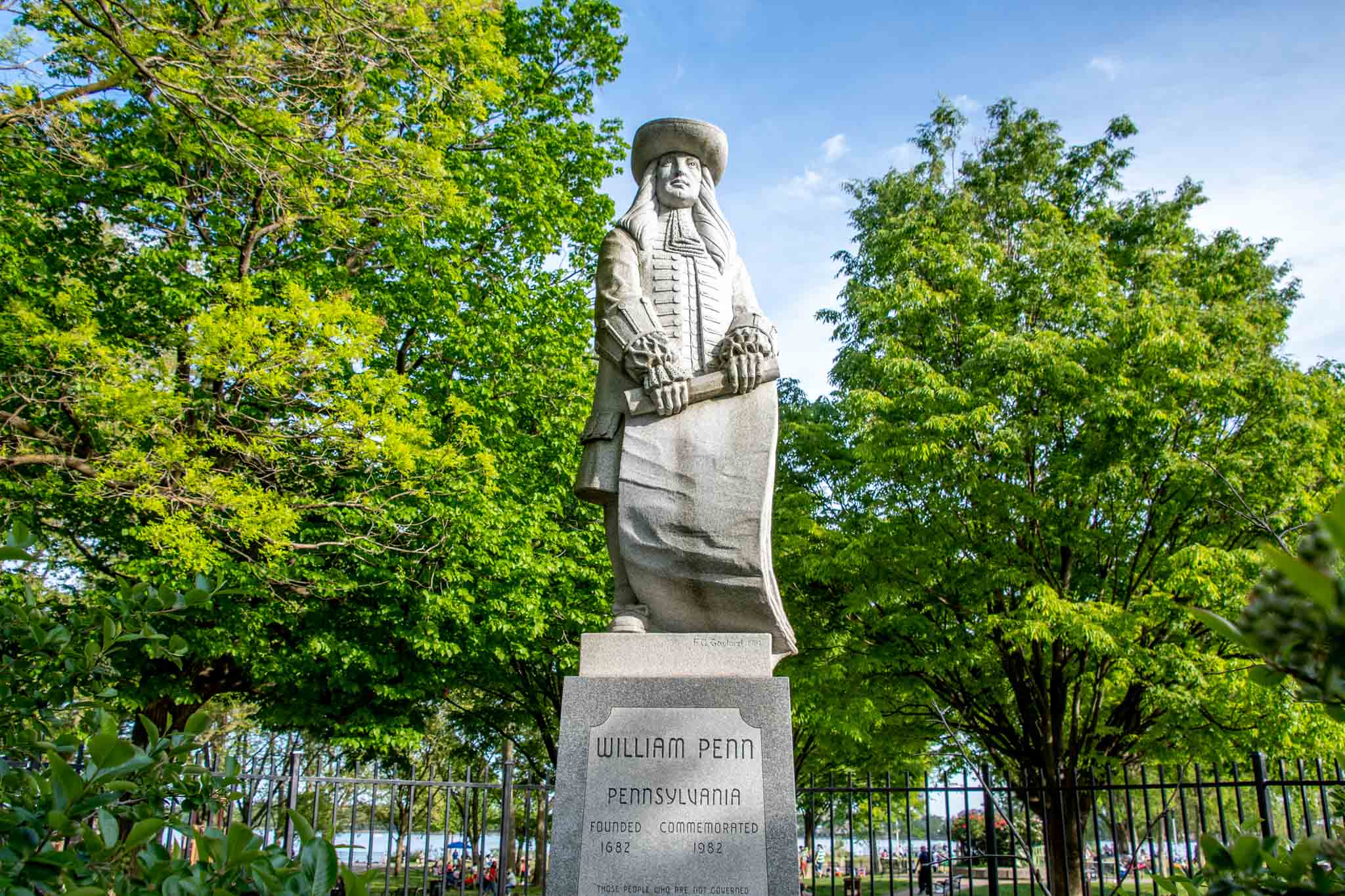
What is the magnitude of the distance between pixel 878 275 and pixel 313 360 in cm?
905

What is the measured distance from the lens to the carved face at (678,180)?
18.2 ft

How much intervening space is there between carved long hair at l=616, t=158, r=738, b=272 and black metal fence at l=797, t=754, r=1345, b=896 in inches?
125

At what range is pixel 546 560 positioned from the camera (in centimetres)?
1282

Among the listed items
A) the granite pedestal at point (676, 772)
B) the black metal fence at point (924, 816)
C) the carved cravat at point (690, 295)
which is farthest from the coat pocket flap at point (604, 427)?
the black metal fence at point (924, 816)

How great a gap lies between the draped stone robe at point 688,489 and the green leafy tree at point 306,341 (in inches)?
221

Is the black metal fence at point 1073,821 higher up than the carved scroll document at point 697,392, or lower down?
lower down

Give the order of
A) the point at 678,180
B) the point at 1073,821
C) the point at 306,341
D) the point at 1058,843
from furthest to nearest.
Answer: the point at 1073,821, the point at 1058,843, the point at 306,341, the point at 678,180

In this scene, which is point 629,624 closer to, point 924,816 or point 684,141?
point 684,141

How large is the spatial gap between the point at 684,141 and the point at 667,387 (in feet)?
5.59

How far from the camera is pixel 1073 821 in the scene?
12898 mm

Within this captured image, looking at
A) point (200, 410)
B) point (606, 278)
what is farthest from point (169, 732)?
point (200, 410)

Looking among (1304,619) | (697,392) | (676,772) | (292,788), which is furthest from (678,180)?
(292,788)

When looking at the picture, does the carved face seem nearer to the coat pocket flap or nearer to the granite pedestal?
the coat pocket flap

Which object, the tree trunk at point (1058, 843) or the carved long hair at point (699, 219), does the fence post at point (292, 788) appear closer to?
the carved long hair at point (699, 219)
